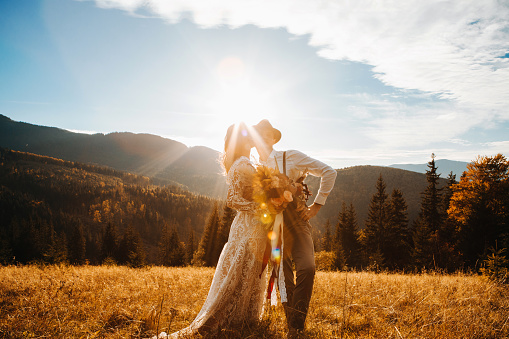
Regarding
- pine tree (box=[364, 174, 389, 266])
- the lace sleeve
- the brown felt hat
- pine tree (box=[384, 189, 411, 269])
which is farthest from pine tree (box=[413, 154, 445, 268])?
the lace sleeve

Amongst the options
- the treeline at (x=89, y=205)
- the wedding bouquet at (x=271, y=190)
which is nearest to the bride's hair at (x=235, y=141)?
the wedding bouquet at (x=271, y=190)

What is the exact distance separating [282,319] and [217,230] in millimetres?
36567

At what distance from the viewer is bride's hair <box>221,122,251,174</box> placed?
150 inches

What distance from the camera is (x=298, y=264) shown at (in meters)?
3.42

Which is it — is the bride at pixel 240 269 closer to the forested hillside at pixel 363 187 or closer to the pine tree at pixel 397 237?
the pine tree at pixel 397 237

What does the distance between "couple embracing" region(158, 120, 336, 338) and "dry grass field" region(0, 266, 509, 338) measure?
0.84 ft

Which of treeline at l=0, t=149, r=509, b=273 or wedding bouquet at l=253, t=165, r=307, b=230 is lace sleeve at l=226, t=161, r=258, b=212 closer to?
wedding bouquet at l=253, t=165, r=307, b=230

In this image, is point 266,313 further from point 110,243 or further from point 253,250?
point 110,243

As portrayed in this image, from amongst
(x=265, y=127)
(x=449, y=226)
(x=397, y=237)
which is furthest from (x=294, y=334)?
(x=397, y=237)

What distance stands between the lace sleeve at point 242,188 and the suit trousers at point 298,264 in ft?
1.86

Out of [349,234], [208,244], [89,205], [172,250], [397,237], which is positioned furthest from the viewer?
[89,205]

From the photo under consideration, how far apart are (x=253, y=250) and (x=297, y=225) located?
0.69m

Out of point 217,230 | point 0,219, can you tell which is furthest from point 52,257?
point 0,219

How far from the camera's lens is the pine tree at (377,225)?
103ft
